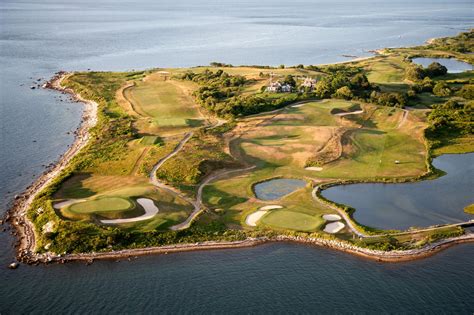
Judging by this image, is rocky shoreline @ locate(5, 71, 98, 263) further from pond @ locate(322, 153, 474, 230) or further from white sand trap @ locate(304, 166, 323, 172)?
white sand trap @ locate(304, 166, 323, 172)

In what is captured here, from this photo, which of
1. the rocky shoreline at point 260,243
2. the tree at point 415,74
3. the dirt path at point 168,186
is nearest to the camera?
the rocky shoreline at point 260,243

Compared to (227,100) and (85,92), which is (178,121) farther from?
(85,92)

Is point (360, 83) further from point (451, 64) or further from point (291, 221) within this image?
point (451, 64)

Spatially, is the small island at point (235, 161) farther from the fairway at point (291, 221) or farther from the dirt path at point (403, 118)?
the dirt path at point (403, 118)

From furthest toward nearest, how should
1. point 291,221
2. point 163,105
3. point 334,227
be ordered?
point 163,105
point 291,221
point 334,227

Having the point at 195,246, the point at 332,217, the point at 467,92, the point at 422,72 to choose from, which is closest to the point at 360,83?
the point at 467,92

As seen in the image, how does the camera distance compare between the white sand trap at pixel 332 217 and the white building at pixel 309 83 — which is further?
the white building at pixel 309 83

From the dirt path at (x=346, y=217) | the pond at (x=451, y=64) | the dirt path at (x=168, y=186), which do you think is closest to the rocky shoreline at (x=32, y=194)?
the dirt path at (x=168, y=186)

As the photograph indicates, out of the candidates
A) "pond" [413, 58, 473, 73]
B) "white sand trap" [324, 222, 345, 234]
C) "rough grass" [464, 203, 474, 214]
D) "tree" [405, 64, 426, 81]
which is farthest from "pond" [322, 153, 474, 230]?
"pond" [413, 58, 473, 73]
